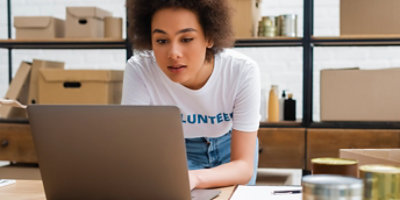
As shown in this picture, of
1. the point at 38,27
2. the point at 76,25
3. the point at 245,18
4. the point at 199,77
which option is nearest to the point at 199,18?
the point at 199,77

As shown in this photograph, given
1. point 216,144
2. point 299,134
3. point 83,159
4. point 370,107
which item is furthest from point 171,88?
point 370,107

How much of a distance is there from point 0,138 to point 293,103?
5.20ft

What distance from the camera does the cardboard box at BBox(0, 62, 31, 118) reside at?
273 centimetres

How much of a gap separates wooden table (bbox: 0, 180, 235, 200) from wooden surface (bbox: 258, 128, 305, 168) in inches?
52.2

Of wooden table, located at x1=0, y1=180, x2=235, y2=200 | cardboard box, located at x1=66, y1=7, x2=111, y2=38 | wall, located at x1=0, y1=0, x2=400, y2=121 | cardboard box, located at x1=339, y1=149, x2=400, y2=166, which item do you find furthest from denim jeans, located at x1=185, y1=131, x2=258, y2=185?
cardboard box, located at x1=66, y1=7, x2=111, y2=38

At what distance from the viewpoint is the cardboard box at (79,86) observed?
2.58 m

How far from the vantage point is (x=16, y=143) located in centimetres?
265

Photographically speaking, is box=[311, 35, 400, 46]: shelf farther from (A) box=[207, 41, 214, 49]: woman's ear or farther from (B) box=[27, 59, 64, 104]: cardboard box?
(B) box=[27, 59, 64, 104]: cardboard box

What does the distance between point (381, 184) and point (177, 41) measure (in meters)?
0.83

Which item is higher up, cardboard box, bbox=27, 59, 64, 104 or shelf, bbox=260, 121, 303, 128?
cardboard box, bbox=27, 59, 64, 104

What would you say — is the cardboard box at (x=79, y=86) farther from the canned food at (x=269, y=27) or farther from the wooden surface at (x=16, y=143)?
the canned food at (x=269, y=27)

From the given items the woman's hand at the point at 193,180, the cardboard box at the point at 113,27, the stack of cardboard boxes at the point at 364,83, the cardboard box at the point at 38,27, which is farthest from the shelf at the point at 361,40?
the woman's hand at the point at 193,180

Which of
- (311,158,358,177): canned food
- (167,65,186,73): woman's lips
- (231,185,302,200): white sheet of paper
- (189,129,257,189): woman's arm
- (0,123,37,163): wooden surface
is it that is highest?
(167,65,186,73): woman's lips

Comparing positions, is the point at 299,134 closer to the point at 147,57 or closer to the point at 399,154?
the point at 147,57
